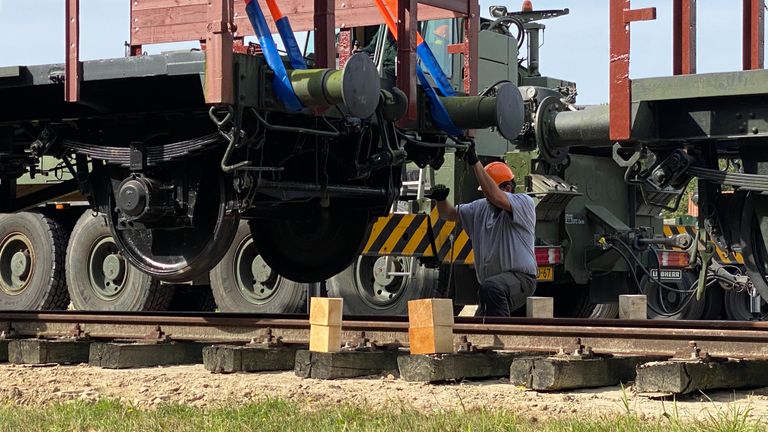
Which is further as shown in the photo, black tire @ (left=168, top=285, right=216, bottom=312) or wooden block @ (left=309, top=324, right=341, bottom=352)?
black tire @ (left=168, top=285, right=216, bottom=312)

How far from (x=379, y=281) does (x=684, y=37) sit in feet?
18.1

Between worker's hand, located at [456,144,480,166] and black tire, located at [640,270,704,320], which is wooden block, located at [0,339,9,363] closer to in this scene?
worker's hand, located at [456,144,480,166]

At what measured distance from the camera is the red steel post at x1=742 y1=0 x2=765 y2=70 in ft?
28.0

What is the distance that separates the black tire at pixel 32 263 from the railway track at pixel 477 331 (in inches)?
163

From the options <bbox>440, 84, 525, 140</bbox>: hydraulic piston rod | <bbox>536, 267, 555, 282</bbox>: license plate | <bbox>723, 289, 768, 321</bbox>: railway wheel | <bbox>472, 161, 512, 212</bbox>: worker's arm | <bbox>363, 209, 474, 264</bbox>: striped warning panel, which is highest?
<bbox>440, 84, 525, 140</bbox>: hydraulic piston rod

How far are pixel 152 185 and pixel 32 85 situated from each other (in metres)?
1.09

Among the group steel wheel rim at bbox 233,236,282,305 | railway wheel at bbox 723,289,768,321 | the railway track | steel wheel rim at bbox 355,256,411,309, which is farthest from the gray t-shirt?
railway wheel at bbox 723,289,768,321

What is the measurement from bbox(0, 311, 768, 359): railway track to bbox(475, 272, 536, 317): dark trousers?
31cm

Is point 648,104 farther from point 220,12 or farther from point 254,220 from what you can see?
point 254,220

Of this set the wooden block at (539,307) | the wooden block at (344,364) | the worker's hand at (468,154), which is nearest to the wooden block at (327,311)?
the wooden block at (344,364)

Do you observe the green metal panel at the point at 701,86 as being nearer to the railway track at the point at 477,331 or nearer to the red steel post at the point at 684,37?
the red steel post at the point at 684,37

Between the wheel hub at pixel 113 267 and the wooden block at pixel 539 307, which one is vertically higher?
the wheel hub at pixel 113 267

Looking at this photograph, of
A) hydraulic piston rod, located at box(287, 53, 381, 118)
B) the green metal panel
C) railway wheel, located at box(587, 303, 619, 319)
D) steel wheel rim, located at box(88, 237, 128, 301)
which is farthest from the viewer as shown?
railway wheel, located at box(587, 303, 619, 319)

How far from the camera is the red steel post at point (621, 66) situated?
8109 mm
